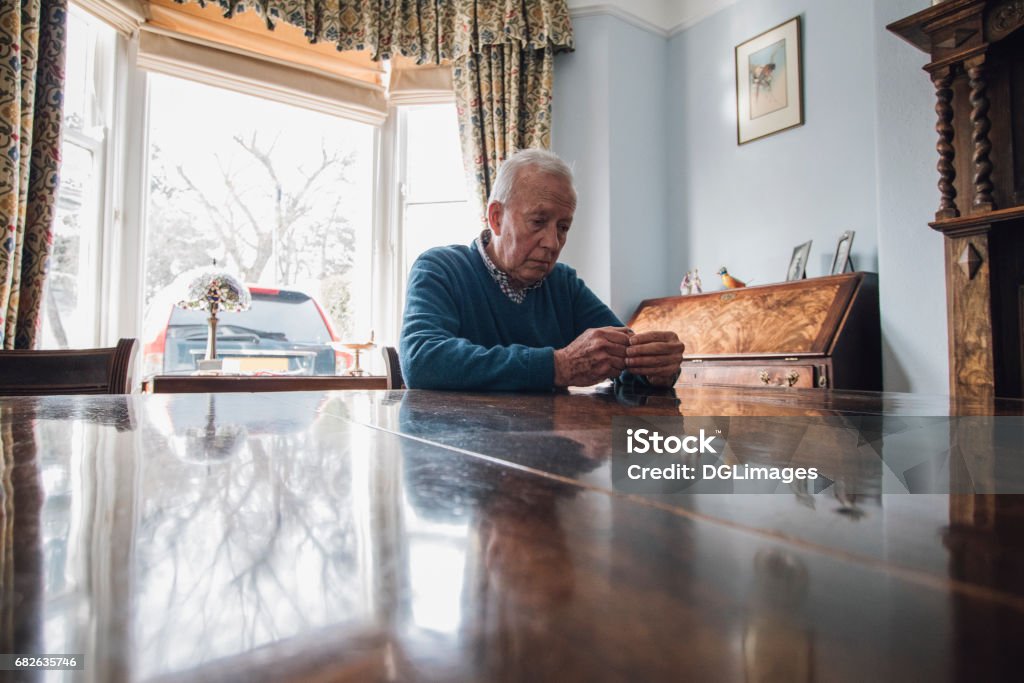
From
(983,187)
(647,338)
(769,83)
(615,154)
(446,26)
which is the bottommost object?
(647,338)

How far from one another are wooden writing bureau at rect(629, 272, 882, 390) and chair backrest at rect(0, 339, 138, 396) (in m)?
1.88

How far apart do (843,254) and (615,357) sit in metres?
2.02

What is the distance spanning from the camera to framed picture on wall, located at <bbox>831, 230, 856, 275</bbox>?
2664 mm

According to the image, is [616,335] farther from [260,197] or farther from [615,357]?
[260,197]

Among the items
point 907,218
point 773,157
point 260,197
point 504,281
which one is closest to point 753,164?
point 773,157

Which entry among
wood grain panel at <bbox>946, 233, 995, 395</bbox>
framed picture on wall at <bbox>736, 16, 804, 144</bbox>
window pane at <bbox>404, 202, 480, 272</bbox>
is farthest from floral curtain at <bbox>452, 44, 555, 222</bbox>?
wood grain panel at <bbox>946, 233, 995, 395</bbox>

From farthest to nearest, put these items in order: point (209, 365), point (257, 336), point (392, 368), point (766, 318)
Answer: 1. point (257, 336)
2. point (209, 365)
3. point (766, 318)
4. point (392, 368)

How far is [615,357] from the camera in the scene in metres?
→ 1.18

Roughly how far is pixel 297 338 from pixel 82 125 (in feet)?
4.56

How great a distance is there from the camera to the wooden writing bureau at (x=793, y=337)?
224 cm

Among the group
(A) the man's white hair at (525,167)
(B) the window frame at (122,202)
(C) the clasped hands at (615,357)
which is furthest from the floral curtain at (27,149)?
(C) the clasped hands at (615,357)

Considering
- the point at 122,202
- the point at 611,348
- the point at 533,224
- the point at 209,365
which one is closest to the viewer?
the point at 611,348

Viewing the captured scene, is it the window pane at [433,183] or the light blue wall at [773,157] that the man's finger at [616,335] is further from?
the window pane at [433,183]

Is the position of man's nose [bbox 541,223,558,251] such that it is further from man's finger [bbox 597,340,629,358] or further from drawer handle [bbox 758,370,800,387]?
drawer handle [bbox 758,370,800,387]
